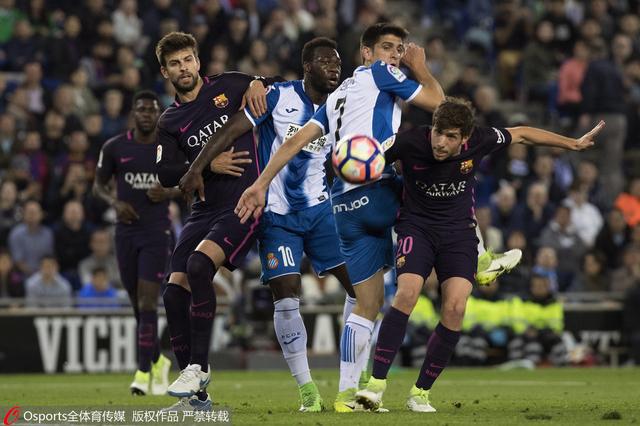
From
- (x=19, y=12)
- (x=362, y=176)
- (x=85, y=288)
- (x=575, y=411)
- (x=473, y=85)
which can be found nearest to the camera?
(x=362, y=176)

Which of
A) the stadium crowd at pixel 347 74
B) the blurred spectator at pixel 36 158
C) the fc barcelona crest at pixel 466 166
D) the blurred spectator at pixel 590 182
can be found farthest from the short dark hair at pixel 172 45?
Result: the blurred spectator at pixel 590 182

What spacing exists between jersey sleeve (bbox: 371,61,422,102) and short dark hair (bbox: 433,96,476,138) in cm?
34

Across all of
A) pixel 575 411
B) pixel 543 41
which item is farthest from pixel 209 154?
pixel 543 41

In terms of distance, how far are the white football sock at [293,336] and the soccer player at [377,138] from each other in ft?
0.99

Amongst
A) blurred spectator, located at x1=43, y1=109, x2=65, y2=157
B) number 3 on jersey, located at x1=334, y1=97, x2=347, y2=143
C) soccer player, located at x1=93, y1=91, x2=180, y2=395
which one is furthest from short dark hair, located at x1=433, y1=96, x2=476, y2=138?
blurred spectator, located at x1=43, y1=109, x2=65, y2=157

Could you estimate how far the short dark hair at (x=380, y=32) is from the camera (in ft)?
34.4

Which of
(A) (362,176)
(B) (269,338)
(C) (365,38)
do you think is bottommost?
(B) (269,338)

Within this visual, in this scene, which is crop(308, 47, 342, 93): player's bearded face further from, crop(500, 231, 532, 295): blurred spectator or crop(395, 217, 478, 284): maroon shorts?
crop(500, 231, 532, 295): blurred spectator

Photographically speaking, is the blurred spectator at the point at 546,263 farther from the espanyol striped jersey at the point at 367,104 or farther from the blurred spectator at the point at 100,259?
the espanyol striped jersey at the point at 367,104

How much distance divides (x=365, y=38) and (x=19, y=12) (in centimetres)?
1326

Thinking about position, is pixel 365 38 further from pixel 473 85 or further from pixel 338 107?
pixel 473 85

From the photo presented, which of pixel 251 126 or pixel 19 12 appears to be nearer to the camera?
pixel 251 126

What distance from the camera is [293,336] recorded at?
10.3m

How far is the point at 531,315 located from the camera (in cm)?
1959
